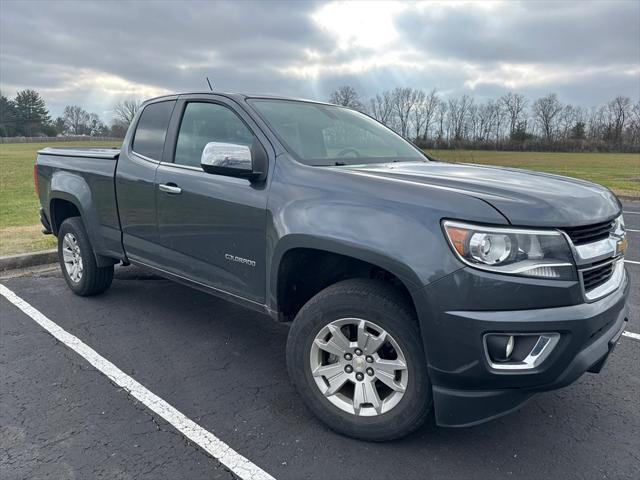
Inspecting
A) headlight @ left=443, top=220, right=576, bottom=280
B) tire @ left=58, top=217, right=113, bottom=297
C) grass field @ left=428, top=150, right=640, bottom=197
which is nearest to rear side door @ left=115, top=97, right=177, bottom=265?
tire @ left=58, top=217, right=113, bottom=297

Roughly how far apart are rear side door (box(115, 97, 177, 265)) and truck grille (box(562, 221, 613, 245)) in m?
2.84

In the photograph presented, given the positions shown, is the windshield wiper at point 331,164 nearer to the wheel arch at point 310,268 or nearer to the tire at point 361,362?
the wheel arch at point 310,268

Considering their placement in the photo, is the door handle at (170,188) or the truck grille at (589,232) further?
the door handle at (170,188)

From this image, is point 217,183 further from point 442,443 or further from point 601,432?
point 601,432

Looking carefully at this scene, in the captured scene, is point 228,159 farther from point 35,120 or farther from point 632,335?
point 35,120

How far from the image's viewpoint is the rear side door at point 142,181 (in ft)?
12.8

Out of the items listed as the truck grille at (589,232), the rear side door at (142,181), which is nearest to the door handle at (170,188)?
the rear side door at (142,181)

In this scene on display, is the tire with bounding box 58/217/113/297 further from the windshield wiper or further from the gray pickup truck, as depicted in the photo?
the windshield wiper

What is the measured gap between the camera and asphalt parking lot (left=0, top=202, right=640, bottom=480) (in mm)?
2498

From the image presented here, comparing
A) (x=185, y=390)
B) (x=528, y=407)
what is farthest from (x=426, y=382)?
(x=185, y=390)

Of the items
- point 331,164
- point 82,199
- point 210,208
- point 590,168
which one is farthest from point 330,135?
point 590,168

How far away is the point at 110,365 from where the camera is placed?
3.56 m

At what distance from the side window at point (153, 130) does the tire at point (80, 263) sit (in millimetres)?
1130

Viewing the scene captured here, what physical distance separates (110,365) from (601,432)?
3124 mm
